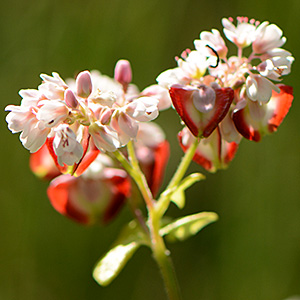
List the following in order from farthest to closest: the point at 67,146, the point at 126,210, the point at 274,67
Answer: the point at 126,210, the point at 274,67, the point at 67,146

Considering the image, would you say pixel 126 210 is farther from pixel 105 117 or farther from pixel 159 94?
pixel 105 117

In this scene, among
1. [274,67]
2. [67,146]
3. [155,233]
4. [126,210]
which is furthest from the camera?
[126,210]

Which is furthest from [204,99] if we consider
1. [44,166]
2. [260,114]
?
[44,166]

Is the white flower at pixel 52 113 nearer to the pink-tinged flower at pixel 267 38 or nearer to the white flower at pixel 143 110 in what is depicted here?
the white flower at pixel 143 110

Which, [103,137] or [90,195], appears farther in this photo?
[90,195]

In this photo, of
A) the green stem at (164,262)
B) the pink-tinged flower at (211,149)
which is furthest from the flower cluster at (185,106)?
the green stem at (164,262)

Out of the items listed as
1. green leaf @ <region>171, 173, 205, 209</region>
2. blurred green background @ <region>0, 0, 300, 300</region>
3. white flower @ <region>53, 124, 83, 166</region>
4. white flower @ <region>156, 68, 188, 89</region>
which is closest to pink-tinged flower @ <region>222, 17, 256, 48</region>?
white flower @ <region>156, 68, 188, 89</region>

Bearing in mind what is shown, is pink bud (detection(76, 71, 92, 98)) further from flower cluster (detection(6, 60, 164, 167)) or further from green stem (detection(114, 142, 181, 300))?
green stem (detection(114, 142, 181, 300))
